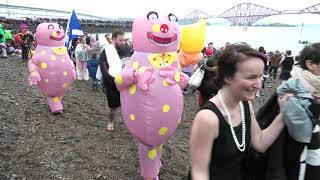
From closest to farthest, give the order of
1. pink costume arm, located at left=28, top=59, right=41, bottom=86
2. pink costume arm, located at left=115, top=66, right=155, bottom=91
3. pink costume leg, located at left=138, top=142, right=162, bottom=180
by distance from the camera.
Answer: pink costume arm, located at left=115, top=66, right=155, bottom=91, pink costume leg, located at left=138, top=142, right=162, bottom=180, pink costume arm, located at left=28, top=59, right=41, bottom=86

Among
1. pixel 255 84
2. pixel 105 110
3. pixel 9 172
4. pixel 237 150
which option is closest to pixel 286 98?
pixel 255 84

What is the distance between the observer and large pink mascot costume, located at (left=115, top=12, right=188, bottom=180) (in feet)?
11.3

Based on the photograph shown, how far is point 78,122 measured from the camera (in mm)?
6160

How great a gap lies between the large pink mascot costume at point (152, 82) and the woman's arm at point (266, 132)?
5.26ft

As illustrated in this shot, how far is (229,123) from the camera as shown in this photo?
70.1 inches

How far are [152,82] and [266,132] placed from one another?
5.57 feet

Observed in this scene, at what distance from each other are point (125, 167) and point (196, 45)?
13.0 feet

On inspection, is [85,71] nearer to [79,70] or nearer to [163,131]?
[79,70]

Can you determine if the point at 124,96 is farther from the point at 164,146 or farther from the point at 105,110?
the point at 105,110

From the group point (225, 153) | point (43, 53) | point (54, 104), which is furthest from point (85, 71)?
point (225, 153)

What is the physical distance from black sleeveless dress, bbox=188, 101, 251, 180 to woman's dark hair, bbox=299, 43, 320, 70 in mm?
489

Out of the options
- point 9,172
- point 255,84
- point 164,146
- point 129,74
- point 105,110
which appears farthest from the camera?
point 105,110

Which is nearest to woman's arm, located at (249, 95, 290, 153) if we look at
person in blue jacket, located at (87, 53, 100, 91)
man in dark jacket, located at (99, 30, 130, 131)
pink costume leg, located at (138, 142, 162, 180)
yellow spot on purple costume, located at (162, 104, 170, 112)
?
yellow spot on purple costume, located at (162, 104, 170, 112)

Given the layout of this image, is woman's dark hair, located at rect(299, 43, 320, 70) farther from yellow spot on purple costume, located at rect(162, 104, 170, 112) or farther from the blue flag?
the blue flag
